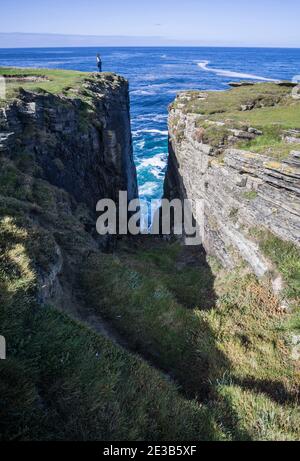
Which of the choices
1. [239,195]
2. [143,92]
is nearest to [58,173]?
[239,195]

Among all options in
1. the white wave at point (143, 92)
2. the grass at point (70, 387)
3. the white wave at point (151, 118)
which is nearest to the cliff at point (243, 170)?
the grass at point (70, 387)

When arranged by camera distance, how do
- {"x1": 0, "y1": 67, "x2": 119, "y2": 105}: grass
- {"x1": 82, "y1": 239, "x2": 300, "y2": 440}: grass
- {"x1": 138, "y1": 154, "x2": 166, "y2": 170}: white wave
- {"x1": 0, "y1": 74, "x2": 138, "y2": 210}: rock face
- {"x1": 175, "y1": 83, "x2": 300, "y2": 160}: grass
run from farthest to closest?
{"x1": 138, "y1": 154, "x2": 166, "y2": 170}: white wave < {"x1": 0, "y1": 67, "x2": 119, "y2": 105}: grass < {"x1": 0, "y1": 74, "x2": 138, "y2": 210}: rock face < {"x1": 175, "y1": 83, "x2": 300, "y2": 160}: grass < {"x1": 82, "y1": 239, "x2": 300, "y2": 440}: grass

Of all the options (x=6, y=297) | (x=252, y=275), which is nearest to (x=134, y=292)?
(x=252, y=275)

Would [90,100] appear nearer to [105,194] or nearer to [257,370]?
[105,194]

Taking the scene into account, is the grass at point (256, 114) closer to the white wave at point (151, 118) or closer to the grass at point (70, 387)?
the grass at point (70, 387)

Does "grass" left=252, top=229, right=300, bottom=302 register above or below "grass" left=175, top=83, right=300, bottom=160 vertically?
below

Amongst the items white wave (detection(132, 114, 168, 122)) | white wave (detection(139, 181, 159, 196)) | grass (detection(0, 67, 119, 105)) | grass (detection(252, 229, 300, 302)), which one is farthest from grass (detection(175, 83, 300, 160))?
white wave (detection(132, 114, 168, 122))

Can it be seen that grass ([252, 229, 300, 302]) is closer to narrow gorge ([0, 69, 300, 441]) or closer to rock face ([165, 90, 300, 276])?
narrow gorge ([0, 69, 300, 441])
